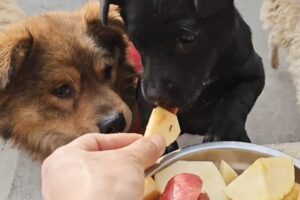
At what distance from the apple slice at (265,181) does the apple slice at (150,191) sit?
0.12 m

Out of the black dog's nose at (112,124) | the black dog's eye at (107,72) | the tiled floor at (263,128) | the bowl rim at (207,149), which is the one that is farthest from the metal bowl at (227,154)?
the tiled floor at (263,128)

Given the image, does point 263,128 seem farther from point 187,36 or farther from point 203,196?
point 203,196

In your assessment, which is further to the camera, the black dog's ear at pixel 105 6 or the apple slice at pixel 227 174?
the black dog's ear at pixel 105 6

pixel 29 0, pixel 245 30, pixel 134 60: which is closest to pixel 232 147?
pixel 245 30

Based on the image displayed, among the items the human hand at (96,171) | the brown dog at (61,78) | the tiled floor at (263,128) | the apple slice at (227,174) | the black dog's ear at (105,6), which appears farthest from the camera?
the tiled floor at (263,128)

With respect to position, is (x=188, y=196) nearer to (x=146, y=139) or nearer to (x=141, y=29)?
(x=146, y=139)

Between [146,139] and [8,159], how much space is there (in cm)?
123

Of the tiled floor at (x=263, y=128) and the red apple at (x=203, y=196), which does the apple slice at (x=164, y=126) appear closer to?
the red apple at (x=203, y=196)

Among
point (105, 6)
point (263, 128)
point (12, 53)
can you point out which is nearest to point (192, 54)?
point (105, 6)

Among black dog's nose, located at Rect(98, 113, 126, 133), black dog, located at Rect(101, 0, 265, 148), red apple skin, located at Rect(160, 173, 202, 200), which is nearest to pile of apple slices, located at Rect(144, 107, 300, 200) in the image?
red apple skin, located at Rect(160, 173, 202, 200)

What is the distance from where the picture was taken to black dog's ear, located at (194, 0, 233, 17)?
1149 mm

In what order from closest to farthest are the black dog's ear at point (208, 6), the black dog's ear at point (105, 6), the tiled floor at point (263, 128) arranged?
the black dog's ear at point (208, 6) < the black dog's ear at point (105, 6) < the tiled floor at point (263, 128)

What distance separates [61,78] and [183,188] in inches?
25.9

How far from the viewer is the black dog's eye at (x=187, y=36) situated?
3.89ft
